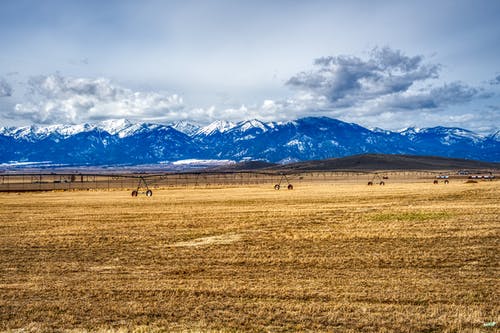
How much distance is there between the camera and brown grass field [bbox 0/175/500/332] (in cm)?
1330

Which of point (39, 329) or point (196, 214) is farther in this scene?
point (196, 214)

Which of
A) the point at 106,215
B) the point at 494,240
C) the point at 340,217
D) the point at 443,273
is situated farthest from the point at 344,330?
the point at 106,215

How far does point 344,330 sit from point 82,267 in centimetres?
1322

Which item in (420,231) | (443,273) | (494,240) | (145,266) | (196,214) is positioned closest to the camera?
(443,273)

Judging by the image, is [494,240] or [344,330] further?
[494,240]

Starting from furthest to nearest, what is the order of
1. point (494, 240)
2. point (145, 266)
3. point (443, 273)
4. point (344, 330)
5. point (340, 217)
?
point (340, 217) → point (494, 240) → point (145, 266) → point (443, 273) → point (344, 330)

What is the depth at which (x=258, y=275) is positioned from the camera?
61.8 ft

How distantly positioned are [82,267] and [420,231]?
18.4 m

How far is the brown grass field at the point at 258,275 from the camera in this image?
43.6 ft

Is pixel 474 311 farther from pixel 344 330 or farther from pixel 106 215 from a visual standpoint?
pixel 106 215

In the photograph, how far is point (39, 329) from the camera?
12.8 meters

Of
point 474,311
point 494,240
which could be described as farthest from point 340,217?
point 474,311

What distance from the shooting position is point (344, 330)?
1222 cm

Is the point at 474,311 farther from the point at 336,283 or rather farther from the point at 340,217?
A: the point at 340,217
